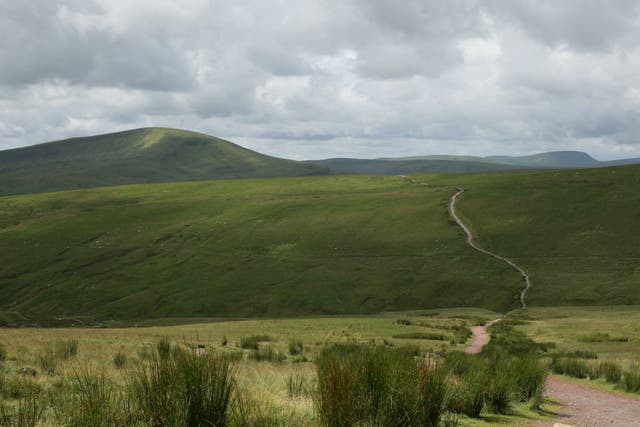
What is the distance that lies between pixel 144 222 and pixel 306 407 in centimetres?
13308

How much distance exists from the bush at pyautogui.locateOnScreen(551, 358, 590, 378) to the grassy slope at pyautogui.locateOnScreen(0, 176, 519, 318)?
56441 millimetres

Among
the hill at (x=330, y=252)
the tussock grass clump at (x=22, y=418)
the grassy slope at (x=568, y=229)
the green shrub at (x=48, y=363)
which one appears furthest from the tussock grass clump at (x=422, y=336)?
the grassy slope at (x=568, y=229)

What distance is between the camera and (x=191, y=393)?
297 inches

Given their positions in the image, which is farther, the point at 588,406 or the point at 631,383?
the point at 631,383

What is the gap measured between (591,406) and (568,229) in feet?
314

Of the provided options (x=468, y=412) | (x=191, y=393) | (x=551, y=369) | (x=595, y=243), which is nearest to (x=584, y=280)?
(x=595, y=243)

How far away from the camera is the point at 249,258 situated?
356 ft

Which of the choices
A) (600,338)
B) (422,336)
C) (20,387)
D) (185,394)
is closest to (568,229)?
(600,338)

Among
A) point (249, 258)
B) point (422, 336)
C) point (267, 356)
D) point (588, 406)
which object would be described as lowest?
point (249, 258)

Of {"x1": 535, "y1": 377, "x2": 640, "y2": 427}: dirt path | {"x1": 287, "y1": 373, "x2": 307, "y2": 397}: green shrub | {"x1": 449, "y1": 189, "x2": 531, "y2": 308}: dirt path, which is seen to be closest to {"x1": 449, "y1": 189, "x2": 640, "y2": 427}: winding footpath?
{"x1": 535, "y1": 377, "x2": 640, "y2": 427}: dirt path

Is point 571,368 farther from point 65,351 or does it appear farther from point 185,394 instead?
point 185,394

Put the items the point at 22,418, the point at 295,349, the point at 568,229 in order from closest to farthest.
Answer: the point at 22,418 → the point at 295,349 → the point at 568,229

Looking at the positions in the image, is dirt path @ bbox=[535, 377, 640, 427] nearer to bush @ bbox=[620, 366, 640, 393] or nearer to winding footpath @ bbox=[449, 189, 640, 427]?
winding footpath @ bbox=[449, 189, 640, 427]

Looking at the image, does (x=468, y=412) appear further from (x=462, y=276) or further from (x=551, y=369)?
(x=462, y=276)
